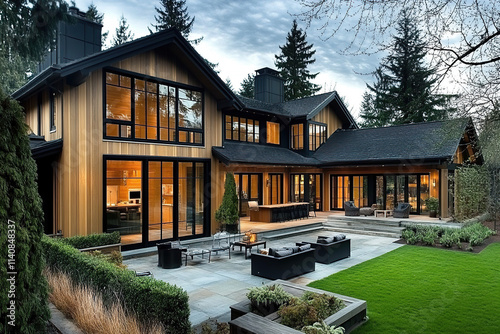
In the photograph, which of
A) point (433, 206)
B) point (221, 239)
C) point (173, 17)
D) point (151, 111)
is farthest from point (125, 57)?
point (173, 17)

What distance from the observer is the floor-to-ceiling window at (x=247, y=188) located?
17516 millimetres

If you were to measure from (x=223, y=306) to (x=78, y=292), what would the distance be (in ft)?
8.34

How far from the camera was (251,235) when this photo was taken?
34.2ft

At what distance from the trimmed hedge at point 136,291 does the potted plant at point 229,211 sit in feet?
22.1

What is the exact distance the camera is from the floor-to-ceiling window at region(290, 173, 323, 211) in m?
19.9

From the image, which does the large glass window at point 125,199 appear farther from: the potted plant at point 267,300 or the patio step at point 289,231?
the potted plant at point 267,300

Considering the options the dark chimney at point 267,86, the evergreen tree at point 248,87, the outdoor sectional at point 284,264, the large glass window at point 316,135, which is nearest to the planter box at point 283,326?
the outdoor sectional at point 284,264

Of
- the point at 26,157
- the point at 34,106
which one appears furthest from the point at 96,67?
the point at 26,157

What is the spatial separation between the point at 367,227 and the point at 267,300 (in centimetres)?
1136

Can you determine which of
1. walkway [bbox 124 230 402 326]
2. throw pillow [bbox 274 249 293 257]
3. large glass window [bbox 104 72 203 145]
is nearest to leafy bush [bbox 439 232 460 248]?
walkway [bbox 124 230 402 326]

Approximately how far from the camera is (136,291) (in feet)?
15.5

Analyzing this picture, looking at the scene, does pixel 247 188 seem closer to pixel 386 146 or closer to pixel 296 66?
pixel 386 146

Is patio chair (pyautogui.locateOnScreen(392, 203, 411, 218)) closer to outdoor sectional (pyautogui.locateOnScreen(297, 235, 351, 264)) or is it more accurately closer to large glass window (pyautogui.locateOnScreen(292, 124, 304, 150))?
large glass window (pyautogui.locateOnScreen(292, 124, 304, 150))

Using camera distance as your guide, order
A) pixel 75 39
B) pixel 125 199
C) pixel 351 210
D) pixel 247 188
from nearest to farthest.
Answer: pixel 125 199, pixel 75 39, pixel 351 210, pixel 247 188
